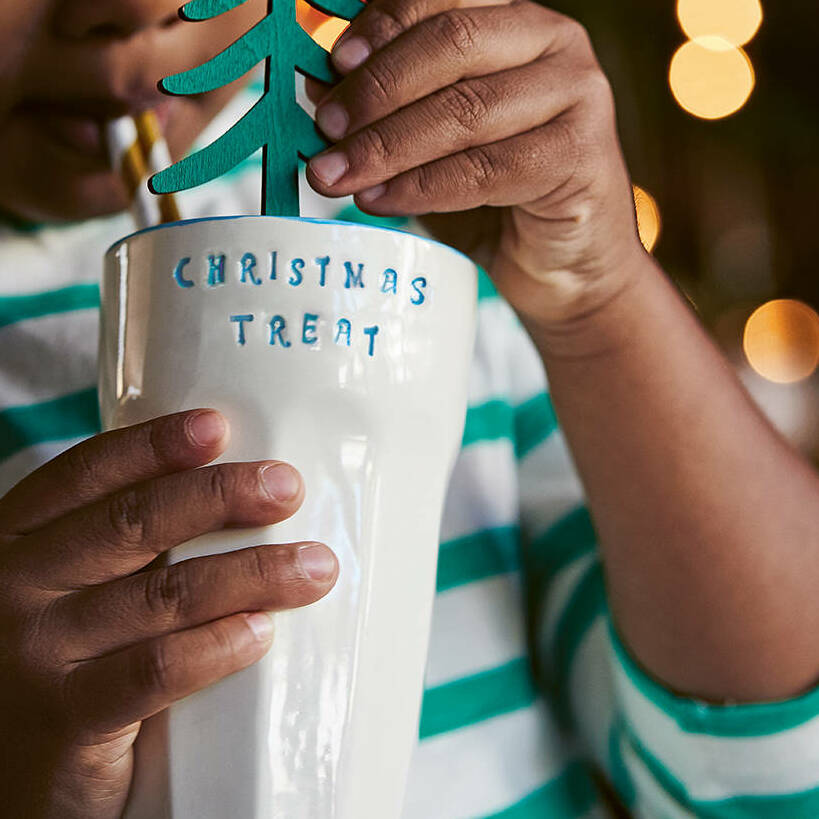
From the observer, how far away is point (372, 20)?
0.34 meters

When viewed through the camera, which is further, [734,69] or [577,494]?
[734,69]

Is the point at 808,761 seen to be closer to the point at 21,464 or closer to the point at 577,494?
the point at 577,494

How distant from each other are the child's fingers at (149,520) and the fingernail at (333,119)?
111 millimetres

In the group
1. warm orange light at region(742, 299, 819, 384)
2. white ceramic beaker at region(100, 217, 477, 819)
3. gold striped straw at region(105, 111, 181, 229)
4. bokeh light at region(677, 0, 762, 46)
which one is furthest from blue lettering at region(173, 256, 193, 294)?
warm orange light at region(742, 299, 819, 384)

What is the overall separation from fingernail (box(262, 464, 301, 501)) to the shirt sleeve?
0.92 ft

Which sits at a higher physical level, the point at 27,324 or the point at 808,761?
the point at 27,324

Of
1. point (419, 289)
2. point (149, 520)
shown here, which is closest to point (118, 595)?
point (149, 520)

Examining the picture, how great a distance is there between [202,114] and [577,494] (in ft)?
0.97

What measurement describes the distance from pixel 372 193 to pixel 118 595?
0.49ft

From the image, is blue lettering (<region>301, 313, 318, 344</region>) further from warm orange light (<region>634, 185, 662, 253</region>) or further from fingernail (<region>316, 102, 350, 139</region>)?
warm orange light (<region>634, 185, 662, 253</region>)

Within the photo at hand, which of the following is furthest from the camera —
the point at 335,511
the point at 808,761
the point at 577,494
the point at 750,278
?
the point at 750,278

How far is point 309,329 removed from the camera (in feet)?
0.89

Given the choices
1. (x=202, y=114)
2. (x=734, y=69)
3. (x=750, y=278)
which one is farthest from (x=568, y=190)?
(x=750, y=278)

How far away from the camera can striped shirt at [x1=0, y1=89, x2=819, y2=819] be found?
18.7 inches
